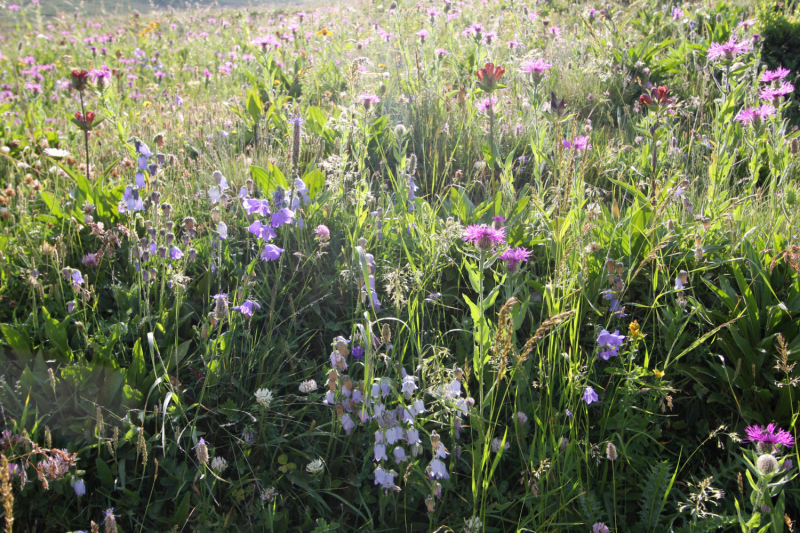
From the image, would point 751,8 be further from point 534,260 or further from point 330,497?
point 330,497

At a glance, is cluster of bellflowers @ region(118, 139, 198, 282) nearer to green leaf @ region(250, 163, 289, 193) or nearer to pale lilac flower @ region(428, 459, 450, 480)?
green leaf @ region(250, 163, 289, 193)

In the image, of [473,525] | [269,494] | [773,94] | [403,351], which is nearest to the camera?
[473,525]

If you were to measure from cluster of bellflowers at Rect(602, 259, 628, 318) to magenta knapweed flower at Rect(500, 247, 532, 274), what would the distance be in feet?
0.86

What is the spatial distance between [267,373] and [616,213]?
1.43m

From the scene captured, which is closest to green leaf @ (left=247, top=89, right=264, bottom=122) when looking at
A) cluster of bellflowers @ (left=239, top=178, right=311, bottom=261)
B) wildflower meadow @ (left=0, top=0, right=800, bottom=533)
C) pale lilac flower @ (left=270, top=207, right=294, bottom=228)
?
wildflower meadow @ (left=0, top=0, right=800, bottom=533)

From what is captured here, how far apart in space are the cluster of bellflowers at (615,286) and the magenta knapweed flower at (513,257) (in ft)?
0.86

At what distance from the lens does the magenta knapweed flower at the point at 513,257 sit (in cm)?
166

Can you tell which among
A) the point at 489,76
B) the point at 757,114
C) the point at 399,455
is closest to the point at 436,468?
the point at 399,455

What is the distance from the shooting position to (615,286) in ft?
5.21

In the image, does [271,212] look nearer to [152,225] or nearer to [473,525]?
[152,225]

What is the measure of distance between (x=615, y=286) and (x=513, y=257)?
323 millimetres

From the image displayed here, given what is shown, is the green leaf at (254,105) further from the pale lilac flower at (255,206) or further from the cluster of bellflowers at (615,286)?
the cluster of bellflowers at (615,286)

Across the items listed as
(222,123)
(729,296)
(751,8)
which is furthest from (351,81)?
(751,8)

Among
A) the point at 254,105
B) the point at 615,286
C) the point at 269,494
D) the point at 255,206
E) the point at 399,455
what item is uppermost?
the point at 254,105
